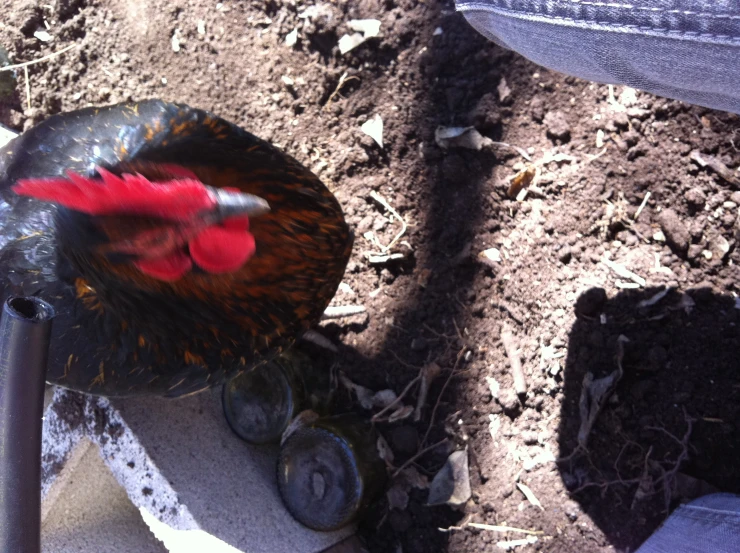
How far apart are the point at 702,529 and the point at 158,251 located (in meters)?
1.27

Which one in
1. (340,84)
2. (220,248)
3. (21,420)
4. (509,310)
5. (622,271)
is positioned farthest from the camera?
(340,84)

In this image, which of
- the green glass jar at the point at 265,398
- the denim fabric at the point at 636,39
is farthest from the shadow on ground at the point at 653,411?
the green glass jar at the point at 265,398

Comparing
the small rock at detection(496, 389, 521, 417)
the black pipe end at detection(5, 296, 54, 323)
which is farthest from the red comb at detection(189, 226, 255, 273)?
the small rock at detection(496, 389, 521, 417)

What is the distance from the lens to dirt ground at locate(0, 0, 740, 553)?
166 cm

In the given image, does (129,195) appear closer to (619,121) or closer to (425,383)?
(425,383)

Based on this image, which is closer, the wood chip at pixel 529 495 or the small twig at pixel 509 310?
the wood chip at pixel 529 495

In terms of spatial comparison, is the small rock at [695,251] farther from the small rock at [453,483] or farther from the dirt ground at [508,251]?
the small rock at [453,483]

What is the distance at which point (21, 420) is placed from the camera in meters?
0.91

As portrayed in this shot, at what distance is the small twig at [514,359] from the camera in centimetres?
184

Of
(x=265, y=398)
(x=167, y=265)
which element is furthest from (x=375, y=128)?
Answer: (x=167, y=265)

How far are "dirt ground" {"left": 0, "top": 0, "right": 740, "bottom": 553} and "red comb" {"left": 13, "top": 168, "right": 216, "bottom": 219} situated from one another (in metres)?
1.09

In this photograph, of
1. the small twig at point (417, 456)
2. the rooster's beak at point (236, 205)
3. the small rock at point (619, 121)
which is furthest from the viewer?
the small twig at point (417, 456)

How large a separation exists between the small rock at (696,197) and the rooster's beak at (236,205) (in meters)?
1.22

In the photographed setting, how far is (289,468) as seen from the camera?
1.97 m
